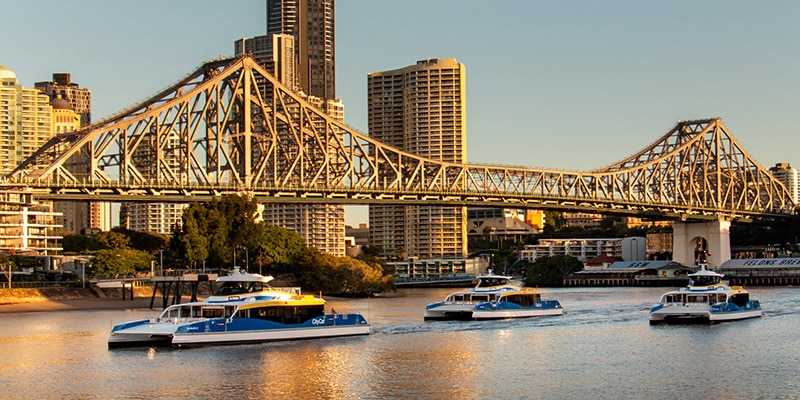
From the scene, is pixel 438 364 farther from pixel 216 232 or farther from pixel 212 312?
pixel 216 232

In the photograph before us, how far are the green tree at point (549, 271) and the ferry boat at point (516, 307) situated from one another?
290ft

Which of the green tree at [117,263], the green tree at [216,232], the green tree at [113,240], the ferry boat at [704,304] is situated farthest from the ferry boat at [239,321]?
the green tree at [113,240]

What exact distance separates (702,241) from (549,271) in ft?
72.7

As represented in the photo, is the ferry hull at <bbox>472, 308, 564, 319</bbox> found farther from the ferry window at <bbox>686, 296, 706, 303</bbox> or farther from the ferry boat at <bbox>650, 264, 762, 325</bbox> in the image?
the ferry window at <bbox>686, 296, 706, 303</bbox>

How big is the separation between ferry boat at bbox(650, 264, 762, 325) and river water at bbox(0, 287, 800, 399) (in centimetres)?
131

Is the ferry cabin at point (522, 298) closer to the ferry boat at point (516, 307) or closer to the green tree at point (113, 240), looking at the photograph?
the ferry boat at point (516, 307)

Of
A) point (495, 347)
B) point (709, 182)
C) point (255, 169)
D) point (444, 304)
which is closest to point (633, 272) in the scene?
point (709, 182)

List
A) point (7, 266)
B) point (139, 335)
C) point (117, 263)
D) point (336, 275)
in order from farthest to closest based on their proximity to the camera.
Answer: point (336, 275)
point (117, 263)
point (7, 266)
point (139, 335)

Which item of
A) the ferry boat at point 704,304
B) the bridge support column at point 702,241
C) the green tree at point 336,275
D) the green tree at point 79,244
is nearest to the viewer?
the ferry boat at point 704,304

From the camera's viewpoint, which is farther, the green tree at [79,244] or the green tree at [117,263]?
the green tree at [79,244]

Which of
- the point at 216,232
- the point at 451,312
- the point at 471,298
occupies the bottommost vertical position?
the point at 451,312

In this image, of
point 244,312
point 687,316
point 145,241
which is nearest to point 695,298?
point 687,316

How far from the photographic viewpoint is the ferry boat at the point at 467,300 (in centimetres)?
6831

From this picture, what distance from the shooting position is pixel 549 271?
16300 cm
